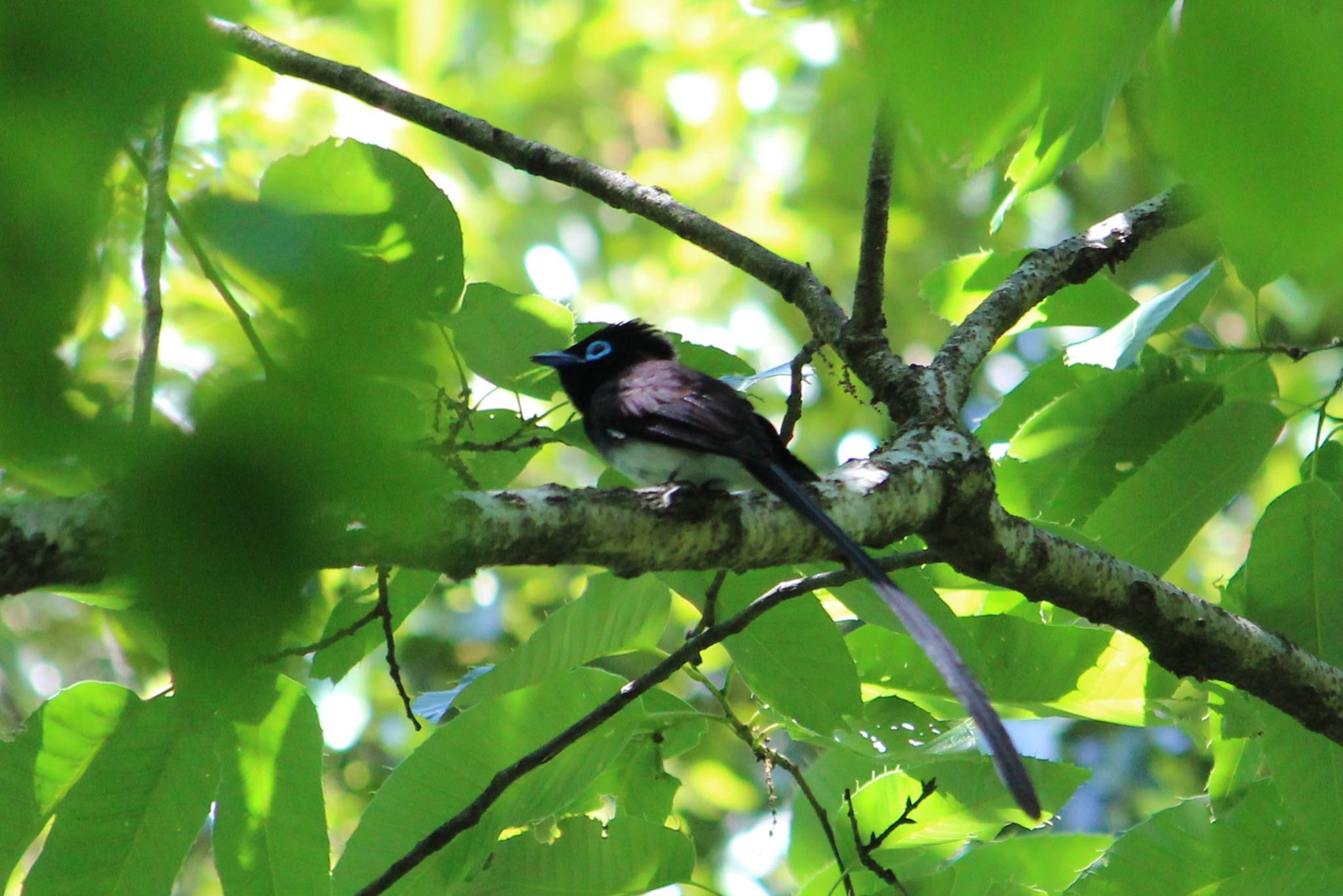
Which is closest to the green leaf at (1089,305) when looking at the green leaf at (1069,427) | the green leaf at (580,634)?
the green leaf at (1069,427)

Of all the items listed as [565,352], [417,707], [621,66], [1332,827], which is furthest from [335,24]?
[621,66]

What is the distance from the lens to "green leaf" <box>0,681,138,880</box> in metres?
2.27

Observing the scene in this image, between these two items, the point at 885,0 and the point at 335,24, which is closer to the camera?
the point at 885,0

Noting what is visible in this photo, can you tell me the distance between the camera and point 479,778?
2.69 meters

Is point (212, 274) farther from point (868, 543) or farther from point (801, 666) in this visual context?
point (801, 666)

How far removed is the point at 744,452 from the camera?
2932 millimetres

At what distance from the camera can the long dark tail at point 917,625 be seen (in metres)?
2.10

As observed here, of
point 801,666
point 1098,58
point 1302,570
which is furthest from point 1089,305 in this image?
point 1098,58

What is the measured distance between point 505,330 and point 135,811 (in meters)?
1.22

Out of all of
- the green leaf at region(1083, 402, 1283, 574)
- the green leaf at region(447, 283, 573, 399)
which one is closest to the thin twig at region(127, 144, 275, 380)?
the green leaf at region(447, 283, 573, 399)

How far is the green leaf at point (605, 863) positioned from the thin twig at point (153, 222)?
A: 181cm

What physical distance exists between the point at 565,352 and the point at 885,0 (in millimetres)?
2313

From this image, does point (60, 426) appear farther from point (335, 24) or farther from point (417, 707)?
point (417, 707)

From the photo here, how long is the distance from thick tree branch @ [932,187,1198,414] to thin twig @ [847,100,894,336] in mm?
218
